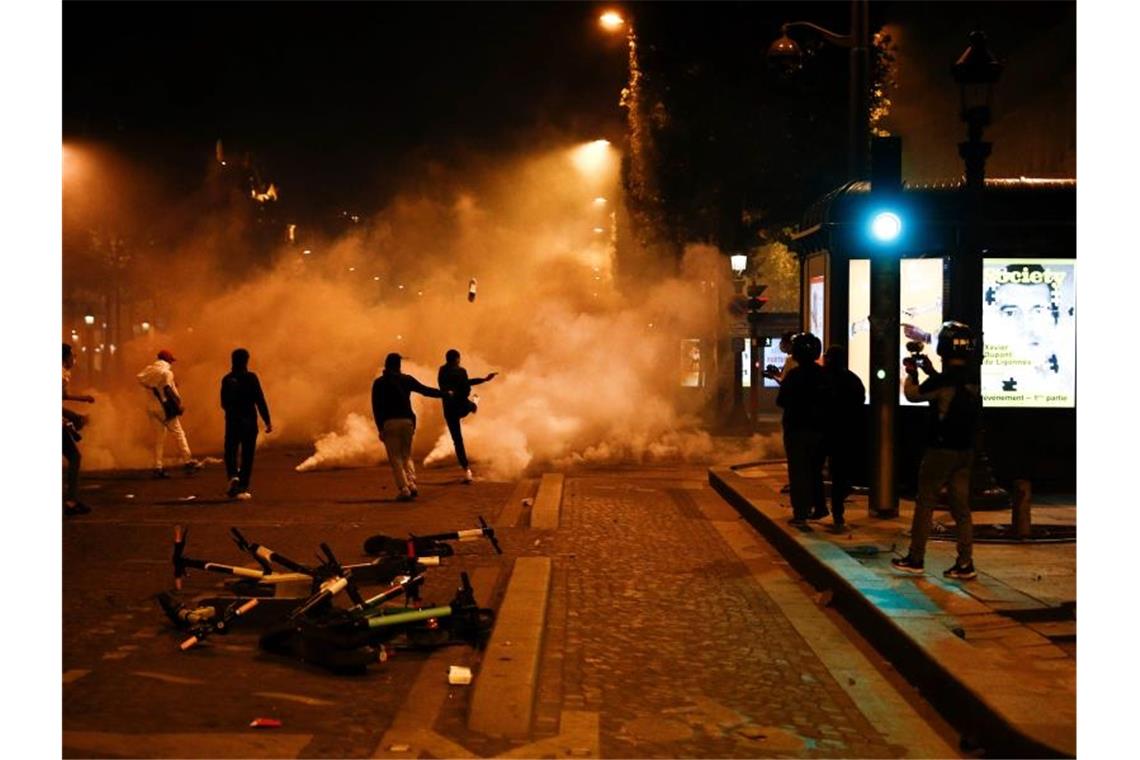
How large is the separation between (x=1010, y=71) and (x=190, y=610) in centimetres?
2629

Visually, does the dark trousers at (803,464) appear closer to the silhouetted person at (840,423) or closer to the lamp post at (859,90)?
the silhouetted person at (840,423)

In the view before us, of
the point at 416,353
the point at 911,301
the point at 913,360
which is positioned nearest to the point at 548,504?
the point at 911,301

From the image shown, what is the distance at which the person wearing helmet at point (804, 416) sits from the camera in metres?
11.6

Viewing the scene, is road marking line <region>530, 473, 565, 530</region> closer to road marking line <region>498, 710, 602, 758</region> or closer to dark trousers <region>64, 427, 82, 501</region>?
dark trousers <region>64, 427, 82, 501</region>

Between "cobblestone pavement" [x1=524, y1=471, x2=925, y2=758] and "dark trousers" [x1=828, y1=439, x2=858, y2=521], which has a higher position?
"dark trousers" [x1=828, y1=439, x2=858, y2=521]

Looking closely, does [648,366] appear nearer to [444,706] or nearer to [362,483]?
[362,483]

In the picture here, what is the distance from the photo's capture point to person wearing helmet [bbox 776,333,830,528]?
11.6 meters

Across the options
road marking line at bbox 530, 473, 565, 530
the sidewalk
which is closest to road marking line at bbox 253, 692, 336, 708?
the sidewalk

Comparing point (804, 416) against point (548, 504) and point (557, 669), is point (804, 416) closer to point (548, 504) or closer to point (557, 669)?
point (548, 504)

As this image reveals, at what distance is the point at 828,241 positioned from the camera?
1446cm

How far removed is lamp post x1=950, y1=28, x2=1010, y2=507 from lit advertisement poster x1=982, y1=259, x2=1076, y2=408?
1.81m

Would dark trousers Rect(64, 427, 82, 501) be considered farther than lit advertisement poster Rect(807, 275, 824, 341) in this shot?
No

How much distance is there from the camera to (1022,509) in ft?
34.1
